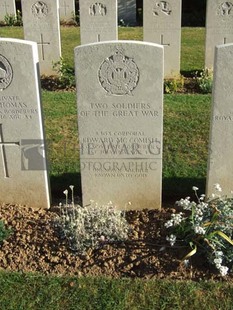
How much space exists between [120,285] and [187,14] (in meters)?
18.9

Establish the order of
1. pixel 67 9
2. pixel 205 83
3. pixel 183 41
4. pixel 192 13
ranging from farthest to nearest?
pixel 192 13, pixel 67 9, pixel 183 41, pixel 205 83

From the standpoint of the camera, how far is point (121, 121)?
466 cm

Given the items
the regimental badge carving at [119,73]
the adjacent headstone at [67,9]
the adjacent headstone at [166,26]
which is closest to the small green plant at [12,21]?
the adjacent headstone at [67,9]

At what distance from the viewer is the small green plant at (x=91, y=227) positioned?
4.38 m

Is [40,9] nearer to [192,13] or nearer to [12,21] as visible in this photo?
[12,21]

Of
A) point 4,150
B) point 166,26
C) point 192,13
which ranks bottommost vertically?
point 4,150

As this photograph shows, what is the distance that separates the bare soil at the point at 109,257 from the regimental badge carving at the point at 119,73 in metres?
1.49

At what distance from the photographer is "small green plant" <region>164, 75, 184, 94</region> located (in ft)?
30.0

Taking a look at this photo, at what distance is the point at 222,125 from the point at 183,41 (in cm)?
1043

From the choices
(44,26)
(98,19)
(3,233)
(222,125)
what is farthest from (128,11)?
(3,233)

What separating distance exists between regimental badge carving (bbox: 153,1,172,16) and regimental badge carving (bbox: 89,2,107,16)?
1109mm

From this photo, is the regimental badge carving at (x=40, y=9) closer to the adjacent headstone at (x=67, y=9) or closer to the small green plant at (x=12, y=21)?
the small green plant at (x=12, y=21)

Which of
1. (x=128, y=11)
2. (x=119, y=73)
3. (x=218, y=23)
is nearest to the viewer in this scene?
(x=119, y=73)

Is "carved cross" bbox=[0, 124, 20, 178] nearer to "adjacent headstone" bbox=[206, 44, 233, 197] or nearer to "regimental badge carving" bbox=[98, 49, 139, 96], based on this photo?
"regimental badge carving" bbox=[98, 49, 139, 96]
